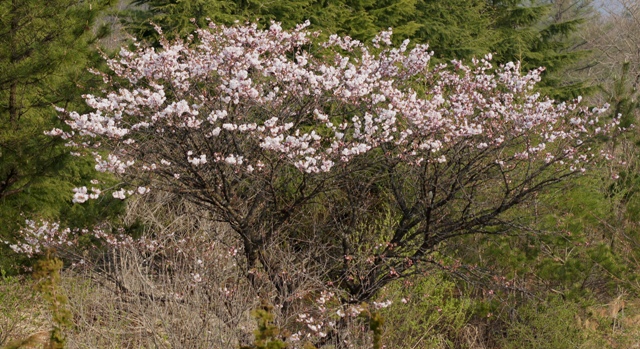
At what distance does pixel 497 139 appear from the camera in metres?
4.90

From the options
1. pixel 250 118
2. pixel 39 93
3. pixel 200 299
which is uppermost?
pixel 250 118

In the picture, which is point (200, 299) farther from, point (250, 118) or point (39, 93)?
point (39, 93)

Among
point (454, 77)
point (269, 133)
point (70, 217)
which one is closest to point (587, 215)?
point (454, 77)

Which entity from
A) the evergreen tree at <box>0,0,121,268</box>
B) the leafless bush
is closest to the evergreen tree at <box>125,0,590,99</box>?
the evergreen tree at <box>0,0,121,268</box>

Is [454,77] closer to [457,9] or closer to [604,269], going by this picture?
[604,269]

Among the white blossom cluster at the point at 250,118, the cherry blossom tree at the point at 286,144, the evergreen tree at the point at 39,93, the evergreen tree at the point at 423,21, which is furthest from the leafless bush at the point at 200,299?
the evergreen tree at the point at 423,21

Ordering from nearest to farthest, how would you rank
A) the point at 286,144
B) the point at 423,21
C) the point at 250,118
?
1. the point at 286,144
2. the point at 250,118
3. the point at 423,21

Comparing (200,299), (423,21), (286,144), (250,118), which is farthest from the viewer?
(423,21)

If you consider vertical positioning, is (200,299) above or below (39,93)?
below

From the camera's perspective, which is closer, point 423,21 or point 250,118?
point 250,118

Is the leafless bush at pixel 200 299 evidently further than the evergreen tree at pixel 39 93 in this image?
No

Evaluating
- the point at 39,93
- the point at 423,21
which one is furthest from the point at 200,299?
the point at 423,21

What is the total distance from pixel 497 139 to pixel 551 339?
1741mm

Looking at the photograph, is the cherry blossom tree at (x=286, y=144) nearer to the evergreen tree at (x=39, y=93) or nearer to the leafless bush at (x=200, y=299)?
the leafless bush at (x=200, y=299)
